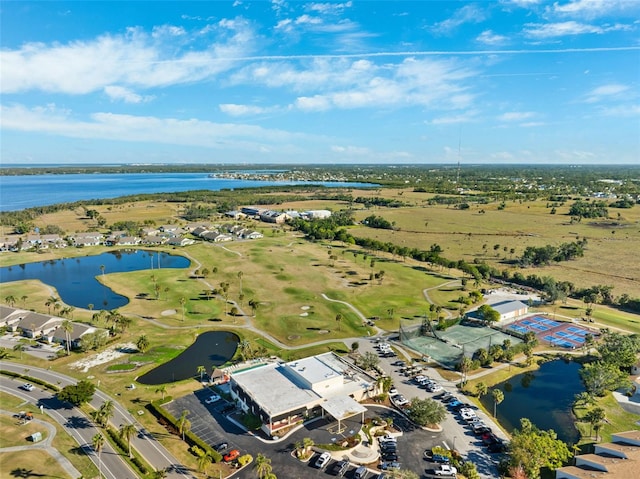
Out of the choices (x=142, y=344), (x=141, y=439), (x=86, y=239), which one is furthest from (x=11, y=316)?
(x=86, y=239)

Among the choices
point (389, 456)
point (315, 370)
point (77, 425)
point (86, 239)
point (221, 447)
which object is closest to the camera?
point (389, 456)

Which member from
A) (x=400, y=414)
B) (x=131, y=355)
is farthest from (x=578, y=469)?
(x=131, y=355)

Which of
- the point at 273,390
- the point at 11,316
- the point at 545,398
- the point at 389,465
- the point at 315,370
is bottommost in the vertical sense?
the point at 545,398

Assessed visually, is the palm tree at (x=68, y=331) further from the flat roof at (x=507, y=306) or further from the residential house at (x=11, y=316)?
the flat roof at (x=507, y=306)

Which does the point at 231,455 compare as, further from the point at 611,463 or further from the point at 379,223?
the point at 379,223

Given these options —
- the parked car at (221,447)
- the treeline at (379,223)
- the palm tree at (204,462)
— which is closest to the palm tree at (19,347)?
the parked car at (221,447)

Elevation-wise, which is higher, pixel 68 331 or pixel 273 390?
pixel 68 331

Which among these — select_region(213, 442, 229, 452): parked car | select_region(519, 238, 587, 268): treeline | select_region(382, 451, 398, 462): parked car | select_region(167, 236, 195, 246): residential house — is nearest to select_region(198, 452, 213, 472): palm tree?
select_region(213, 442, 229, 452): parked car
